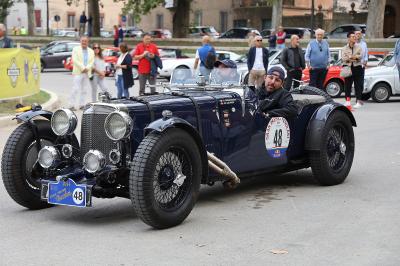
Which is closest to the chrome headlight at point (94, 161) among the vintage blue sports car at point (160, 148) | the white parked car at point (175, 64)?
the vintage blue sports car at point (160, 148)

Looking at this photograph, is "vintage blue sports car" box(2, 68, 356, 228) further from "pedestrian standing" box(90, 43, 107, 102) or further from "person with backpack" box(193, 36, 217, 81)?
"pedestrian standing" box(90, 43, 107, 102)

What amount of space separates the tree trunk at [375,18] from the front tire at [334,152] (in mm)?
28480

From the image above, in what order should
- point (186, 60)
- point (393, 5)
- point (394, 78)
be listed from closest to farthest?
point (394, 78) → point (186, 60) → point (393, 5)

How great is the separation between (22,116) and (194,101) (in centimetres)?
170

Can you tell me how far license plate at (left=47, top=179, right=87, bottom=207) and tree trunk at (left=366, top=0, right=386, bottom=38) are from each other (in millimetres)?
31563

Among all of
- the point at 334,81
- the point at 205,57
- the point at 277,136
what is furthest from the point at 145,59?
the point at 277,136

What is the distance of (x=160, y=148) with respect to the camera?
21.5ft

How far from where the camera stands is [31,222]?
707cm

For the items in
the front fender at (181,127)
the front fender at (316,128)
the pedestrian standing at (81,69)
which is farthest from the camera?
the pedestrian standing at (81,69)

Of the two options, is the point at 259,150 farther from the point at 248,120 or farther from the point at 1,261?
the point at 1,261

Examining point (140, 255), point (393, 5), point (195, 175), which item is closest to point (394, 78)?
point (195, 175)

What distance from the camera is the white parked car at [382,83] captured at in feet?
66.4

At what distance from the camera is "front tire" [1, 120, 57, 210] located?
727 cm

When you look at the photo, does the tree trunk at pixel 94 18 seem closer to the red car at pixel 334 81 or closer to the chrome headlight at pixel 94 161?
the red car at pixel 334 81
